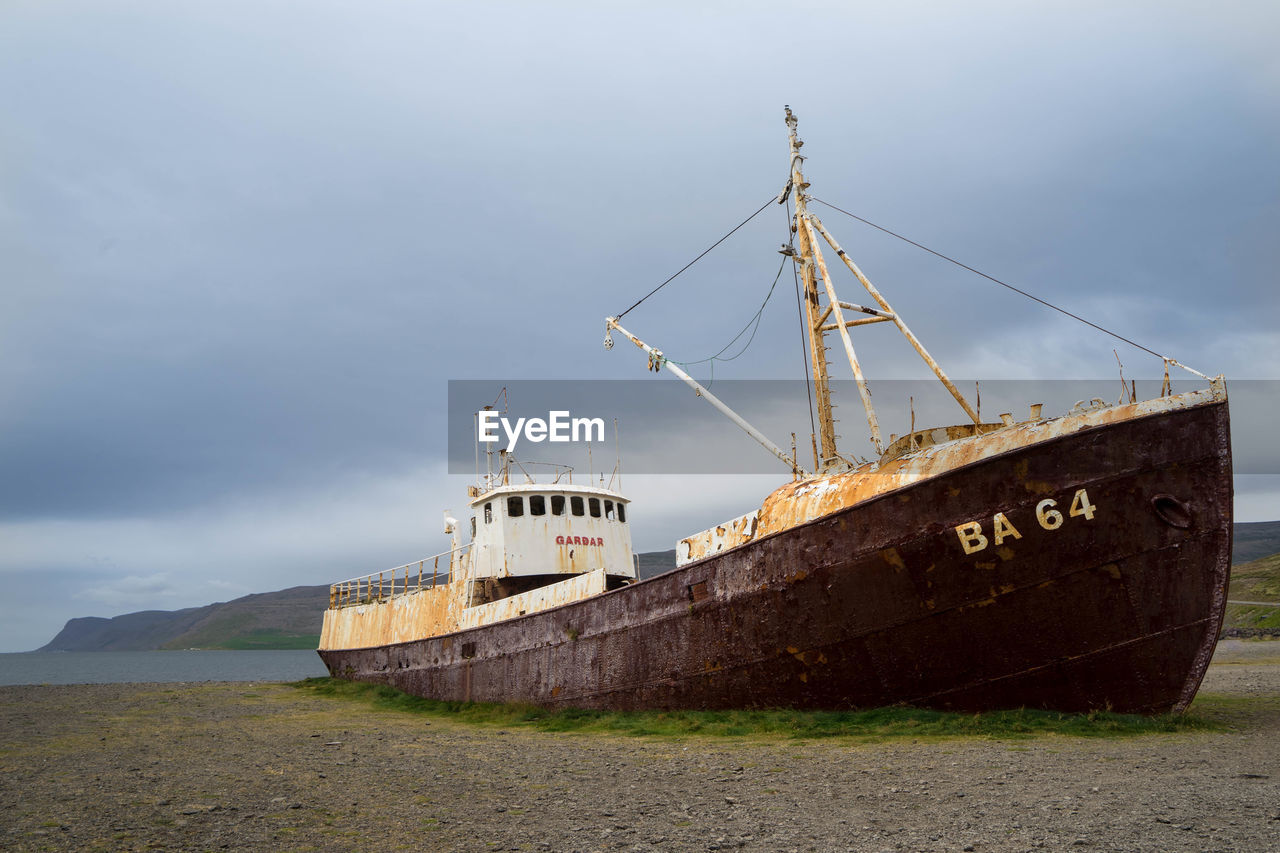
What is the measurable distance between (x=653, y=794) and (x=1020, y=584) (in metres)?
5.16

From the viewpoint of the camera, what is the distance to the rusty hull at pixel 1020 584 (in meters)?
9.70

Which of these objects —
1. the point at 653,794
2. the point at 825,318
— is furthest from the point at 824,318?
the point at 653,794

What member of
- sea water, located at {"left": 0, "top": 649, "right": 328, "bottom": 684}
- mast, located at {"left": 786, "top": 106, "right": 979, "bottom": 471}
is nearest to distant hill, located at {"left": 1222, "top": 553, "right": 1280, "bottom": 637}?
mast, located at {"left": 786, "top": 106, "right": 979, "bottom": 471}

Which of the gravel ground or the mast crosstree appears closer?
the gravel ground

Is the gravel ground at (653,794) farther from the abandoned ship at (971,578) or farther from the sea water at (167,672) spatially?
the sea water at (167,672)

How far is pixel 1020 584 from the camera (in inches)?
390

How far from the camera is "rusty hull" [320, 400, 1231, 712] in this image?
31.8 feet

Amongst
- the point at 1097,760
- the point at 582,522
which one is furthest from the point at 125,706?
the point at 1097,760

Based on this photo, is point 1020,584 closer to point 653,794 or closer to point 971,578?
point 971,578

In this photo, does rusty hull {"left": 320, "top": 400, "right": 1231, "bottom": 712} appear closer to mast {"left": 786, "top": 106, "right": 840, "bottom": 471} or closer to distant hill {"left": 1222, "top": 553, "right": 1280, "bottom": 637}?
mast {"left": 786, "top": 106, "right": 840, "bottom": 471}

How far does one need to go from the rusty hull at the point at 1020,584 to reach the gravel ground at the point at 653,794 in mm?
1071

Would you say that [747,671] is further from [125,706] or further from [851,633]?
[125,706]

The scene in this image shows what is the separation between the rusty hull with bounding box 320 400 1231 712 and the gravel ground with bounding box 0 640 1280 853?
107 centimetres

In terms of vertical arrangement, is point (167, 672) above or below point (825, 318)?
below
